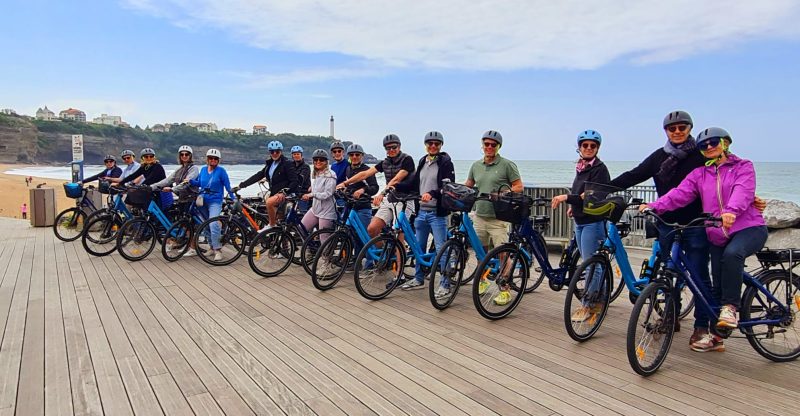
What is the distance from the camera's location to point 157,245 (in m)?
8.23

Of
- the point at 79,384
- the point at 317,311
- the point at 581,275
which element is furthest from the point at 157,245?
the point at 581,275

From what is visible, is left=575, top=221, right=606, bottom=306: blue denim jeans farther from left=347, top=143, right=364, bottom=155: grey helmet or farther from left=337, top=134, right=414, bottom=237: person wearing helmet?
left=347, top=143, right=364, bottom=155: grey helmet

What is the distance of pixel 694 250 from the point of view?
3723mm

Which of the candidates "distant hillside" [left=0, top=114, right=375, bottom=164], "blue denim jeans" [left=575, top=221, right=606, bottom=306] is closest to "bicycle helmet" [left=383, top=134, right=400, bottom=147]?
"blue denim jeans" [left=575, top=221, right=606, bottom=306]

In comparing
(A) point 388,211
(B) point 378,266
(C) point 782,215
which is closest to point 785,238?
(C) point 782,215

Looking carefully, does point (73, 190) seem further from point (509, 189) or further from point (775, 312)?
point (775, 312)

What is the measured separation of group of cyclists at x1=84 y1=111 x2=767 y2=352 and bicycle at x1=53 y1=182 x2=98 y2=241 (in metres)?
1.31

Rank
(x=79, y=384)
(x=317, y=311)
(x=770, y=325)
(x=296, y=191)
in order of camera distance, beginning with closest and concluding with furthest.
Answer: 1. (x=79, y=384)
2. (x=770, y=325)
3. (x=317, y=311)
4. (x=296, y=191)

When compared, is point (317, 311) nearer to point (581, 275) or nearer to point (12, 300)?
point (581, 275)

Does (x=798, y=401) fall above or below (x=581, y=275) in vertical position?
below

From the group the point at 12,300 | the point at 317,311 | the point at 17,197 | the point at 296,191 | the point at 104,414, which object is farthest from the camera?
the point at 17,197

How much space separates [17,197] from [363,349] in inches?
1431

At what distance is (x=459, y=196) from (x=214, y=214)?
3.87 m

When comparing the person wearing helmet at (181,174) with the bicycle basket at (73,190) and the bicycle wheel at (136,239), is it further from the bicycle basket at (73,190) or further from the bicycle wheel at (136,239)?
the bicycle basket at (73,190)
